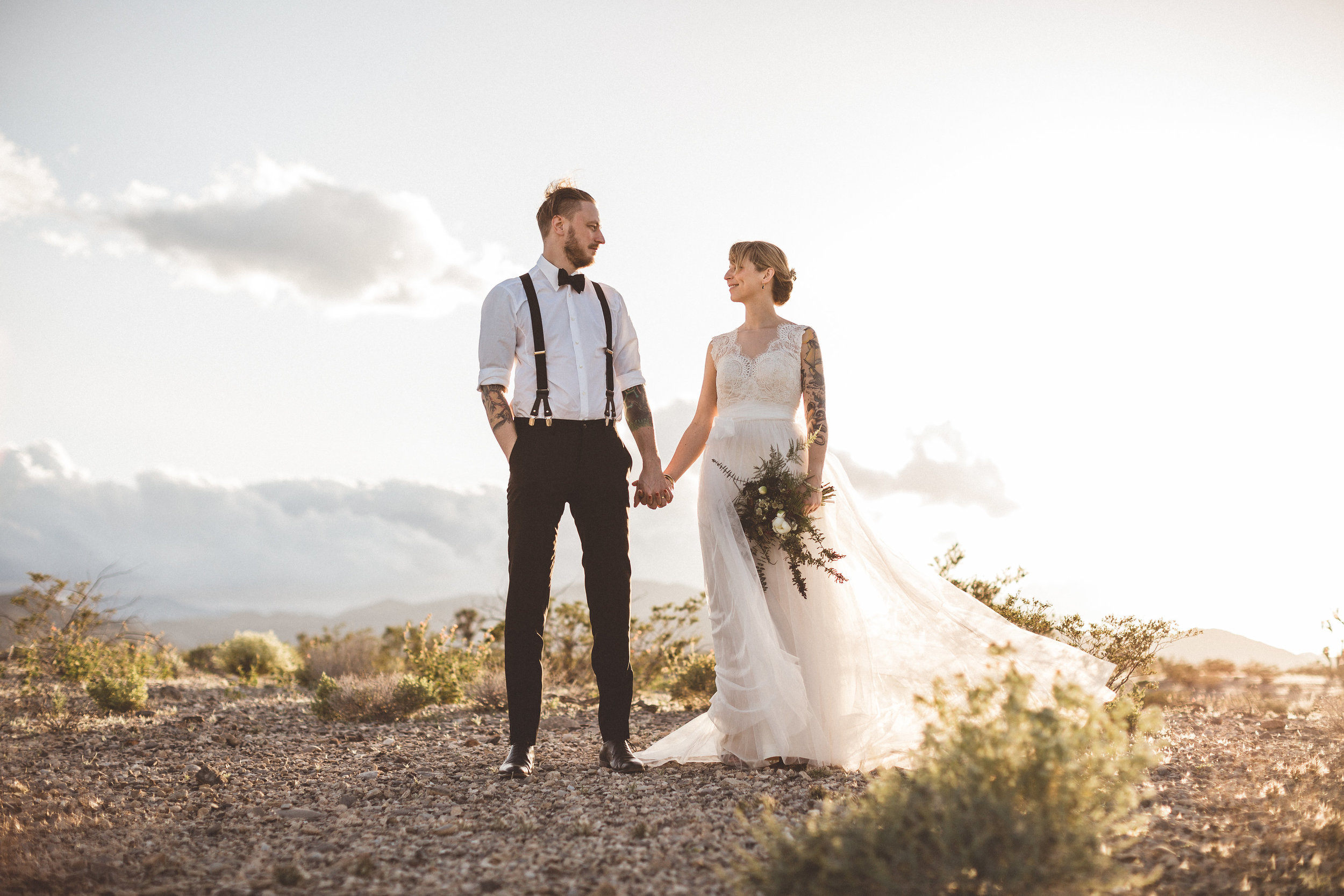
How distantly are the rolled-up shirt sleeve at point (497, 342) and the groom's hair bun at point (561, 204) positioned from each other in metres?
0.65

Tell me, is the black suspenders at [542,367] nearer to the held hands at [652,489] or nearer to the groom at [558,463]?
the groom at [558,463]

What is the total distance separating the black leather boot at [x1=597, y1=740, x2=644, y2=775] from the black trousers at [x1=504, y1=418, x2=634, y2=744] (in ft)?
0.14

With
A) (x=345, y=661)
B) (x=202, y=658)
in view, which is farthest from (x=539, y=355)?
(x=202, y=658)

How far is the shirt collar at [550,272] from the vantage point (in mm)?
4980

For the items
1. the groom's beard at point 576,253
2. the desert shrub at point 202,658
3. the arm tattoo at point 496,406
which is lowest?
the desert shrub at point 202,658

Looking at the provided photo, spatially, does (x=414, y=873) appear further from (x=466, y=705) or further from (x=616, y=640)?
(x=466, y=705)

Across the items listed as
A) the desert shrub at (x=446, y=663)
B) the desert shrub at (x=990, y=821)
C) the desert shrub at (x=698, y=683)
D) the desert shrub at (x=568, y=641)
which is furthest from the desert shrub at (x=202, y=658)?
the desert shrub at (x=990, y=821)

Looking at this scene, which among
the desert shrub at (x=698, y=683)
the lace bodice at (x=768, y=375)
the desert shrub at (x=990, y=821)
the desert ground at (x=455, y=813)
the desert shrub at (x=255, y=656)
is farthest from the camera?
the desert shrub at (x=255, y=656)

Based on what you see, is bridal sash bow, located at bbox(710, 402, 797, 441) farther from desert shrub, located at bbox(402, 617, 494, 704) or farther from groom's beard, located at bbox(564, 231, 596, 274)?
desert shrub, located at bbox(402, 617, 494, 704)

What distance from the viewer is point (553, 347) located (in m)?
4.80

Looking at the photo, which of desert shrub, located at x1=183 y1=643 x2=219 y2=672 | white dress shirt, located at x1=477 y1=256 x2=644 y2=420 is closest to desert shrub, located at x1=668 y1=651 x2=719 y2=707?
white dress shirt, located at x1=477 y1=256 x2=644 y2=420

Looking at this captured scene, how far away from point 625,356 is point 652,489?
0.82 metres

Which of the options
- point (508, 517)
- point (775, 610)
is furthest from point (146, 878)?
point (775, 610)

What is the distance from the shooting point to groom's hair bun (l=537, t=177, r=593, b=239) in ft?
16.6
